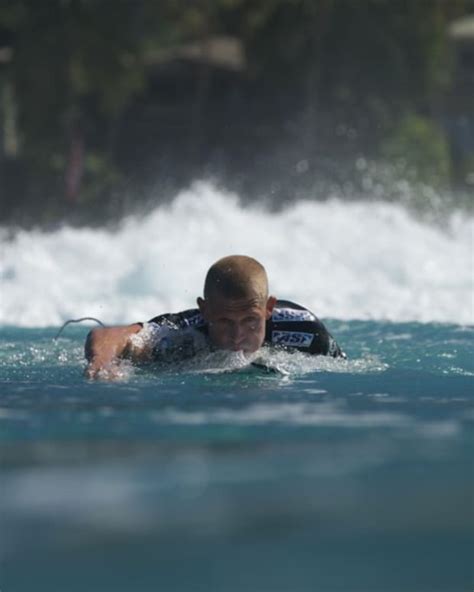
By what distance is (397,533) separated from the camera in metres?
2.96

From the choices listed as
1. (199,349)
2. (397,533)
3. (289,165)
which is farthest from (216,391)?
(289,165)

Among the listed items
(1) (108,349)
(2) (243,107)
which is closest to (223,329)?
(1) (108,349)

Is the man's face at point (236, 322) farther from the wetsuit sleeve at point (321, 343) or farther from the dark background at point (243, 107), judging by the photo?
the dark background at point (243, 107)

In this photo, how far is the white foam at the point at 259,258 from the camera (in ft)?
36.2

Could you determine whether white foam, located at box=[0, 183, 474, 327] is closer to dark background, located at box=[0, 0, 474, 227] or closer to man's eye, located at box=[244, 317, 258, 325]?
man's eye, located at box=[244, 317, 258, 325]

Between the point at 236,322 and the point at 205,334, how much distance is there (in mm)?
356

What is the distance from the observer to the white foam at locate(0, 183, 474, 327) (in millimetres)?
11047

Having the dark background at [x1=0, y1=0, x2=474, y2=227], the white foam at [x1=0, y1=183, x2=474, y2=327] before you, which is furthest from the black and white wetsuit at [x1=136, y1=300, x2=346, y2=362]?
the dark background at [x1=0, y1=0, x2=474, y2=227]

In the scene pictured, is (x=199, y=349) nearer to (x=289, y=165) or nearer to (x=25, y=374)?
(x=25, y=374)

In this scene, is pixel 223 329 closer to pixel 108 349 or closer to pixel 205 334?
pixel 205 334

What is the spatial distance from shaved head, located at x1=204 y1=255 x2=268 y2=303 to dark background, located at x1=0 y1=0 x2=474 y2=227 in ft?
55.7

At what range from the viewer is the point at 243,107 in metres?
27.7

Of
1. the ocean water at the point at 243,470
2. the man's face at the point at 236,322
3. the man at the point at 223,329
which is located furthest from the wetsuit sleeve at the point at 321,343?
the man's face at the point at 236,322

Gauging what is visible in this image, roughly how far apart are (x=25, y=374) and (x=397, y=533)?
3408 millimetres
